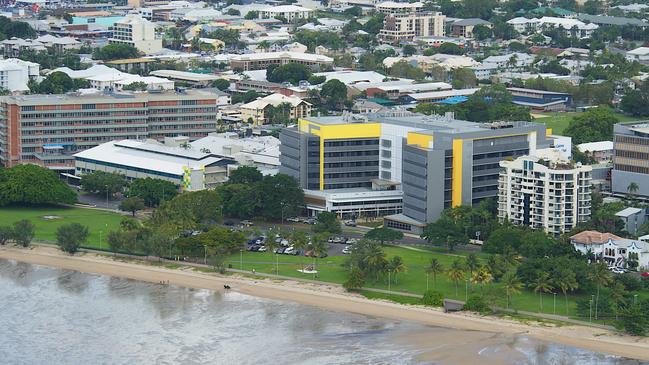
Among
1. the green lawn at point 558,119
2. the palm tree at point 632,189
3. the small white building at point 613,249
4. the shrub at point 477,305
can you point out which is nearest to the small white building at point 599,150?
the green lawn at point 558,119

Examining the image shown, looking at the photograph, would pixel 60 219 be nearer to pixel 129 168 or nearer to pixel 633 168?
pixel 129 168

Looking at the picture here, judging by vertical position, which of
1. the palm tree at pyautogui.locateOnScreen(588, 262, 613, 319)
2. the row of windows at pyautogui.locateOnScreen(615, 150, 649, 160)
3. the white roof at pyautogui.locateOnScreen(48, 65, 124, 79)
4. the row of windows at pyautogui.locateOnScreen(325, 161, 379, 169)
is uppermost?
the white roof at pyautogui.locateOnScreen(48, 65, 124, 79)

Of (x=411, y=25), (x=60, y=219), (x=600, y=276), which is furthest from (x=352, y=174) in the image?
(x=411, y=25)

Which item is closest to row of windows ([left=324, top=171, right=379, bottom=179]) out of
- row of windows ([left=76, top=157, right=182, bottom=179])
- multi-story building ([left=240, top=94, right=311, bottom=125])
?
row of windows ([left=76, top=157, right=182, bottom=179])

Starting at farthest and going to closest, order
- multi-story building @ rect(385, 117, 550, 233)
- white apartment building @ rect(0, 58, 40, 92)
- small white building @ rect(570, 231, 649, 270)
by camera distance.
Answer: white apartment building @ rect(0, 58, 40, 92), multi-story building @ rect(385, 117, 550, 233), small white building @ rect(570, 231, 649, 270)

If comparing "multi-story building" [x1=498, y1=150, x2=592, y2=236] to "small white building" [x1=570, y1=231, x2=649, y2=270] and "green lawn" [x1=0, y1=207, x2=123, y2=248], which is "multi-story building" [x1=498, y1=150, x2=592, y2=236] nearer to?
"small white building" [x1=570, y1=231, x2=649, y2=270]

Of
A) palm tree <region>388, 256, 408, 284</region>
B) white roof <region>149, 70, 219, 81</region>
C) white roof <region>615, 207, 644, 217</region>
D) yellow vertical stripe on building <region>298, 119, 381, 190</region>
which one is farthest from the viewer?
white roof <region>149, 70, 219, 81</region>

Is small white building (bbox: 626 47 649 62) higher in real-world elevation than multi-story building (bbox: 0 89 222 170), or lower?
higher

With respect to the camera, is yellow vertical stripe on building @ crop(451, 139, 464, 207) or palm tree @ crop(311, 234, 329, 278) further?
yellow vertical stripe on building @ crop(451, 139, 464, 207)
